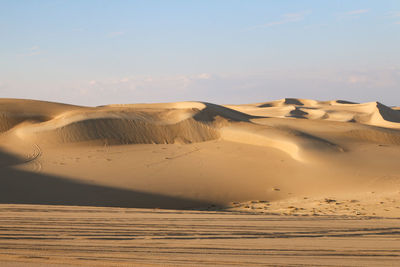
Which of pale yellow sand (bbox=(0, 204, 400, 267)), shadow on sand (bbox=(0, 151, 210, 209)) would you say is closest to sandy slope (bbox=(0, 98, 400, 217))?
shadow on sand (bbox=(0, 151, 210, 209))

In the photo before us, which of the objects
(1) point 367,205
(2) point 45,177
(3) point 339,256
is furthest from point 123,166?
(3) point 339,256

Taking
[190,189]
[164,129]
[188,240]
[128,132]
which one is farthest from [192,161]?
[188,240]

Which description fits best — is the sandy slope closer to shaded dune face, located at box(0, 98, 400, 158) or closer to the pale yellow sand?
shaded dune face, located at box(0, 98, 400, 158)

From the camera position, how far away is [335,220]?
20.3 ft

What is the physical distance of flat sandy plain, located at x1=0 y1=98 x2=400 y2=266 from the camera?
4082mm

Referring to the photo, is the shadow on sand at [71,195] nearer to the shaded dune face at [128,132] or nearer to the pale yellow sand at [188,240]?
the pale yellow sand at [188,240]

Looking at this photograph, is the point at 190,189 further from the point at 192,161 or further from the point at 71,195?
the point at 71,195

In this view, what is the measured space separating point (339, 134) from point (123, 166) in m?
7.76

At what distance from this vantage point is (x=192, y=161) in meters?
13.1

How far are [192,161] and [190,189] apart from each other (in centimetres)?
236

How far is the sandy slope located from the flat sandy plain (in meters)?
0.04

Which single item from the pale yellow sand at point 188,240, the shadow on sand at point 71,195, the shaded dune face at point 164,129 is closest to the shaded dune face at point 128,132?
the shaded dune face at point 164,129

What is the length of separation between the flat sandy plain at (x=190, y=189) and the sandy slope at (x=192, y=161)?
0.15 ft

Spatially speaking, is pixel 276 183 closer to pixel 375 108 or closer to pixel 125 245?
pixel 125 245
